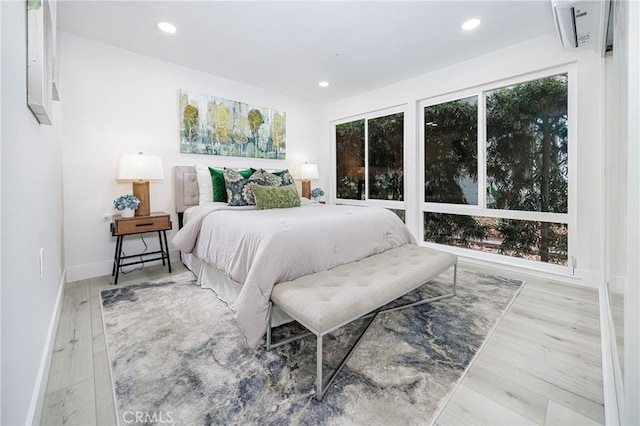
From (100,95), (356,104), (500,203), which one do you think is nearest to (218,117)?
(100,95)

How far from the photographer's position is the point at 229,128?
3.83 metres

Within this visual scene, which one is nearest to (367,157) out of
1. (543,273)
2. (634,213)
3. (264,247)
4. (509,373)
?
(543,273)

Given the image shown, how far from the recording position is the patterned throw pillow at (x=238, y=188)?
3076 millimetres

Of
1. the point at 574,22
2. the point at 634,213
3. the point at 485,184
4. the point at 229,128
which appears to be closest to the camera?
the point at 634,213

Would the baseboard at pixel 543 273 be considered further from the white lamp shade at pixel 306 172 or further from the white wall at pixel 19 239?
the white wall at pixel 19 239

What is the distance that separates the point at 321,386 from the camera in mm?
1278

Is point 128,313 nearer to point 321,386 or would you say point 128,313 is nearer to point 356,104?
point 321,386

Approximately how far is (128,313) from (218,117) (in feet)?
8.64

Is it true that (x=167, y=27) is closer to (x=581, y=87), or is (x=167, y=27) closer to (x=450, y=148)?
(x=450, y=148)

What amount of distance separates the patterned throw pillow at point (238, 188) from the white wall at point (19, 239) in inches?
69.8

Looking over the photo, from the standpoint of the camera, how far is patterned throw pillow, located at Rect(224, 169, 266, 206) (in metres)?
3.08

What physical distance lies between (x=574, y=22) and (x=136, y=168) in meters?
4.03

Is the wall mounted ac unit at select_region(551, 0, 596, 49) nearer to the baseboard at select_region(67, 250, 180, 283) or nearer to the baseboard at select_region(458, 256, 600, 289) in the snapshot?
the baseboard at select_region(458, 256, 600, 289)

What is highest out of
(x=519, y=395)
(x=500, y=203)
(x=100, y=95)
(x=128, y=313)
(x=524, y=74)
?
(x=524, y=74)
